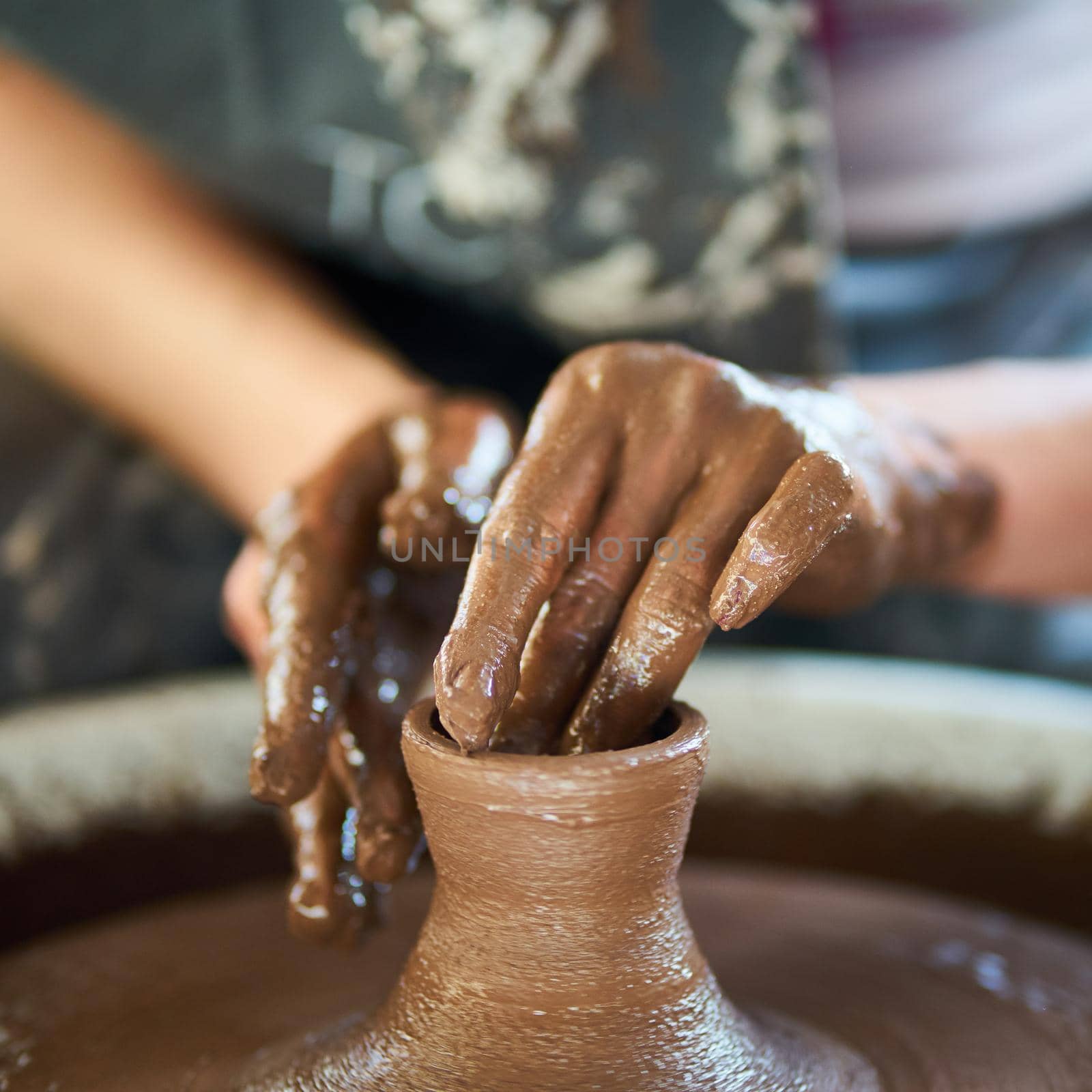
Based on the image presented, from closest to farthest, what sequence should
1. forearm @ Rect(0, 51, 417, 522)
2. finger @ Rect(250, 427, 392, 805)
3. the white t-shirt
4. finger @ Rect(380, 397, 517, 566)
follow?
finger @ Rect(250, 427, 392, 805) → finger @ Rect(380, 397, 517, 566) → forearm @ Rect(0, 51, 417, 522) → the white t-shirt

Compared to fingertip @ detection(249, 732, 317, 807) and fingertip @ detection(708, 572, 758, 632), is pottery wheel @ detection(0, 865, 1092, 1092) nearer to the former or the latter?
fingertip @ detection(249, 732, 317, 807)

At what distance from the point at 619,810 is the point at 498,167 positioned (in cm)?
86

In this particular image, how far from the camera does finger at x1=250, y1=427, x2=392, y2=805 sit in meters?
0.61

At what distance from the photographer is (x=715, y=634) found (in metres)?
1.77

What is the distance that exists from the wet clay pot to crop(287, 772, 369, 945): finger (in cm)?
8

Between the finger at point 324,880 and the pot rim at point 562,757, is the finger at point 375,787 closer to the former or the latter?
the finger at point 324,880

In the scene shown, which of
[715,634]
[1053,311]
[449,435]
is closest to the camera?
[449,435]

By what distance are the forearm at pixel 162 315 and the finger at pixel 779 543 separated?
796 mm

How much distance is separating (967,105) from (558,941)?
1317mm

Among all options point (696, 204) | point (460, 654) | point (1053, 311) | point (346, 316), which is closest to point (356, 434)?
point (460, 654)

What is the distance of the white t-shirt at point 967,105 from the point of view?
142 centimetres

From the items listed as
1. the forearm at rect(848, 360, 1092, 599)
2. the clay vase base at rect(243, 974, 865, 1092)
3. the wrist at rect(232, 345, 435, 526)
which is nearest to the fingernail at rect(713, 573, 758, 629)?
the clay vase base at rect(243, 974, 865, 1092)

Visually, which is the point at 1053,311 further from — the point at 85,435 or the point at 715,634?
the point at 85,435

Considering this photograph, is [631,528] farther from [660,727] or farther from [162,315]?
[162,315]
